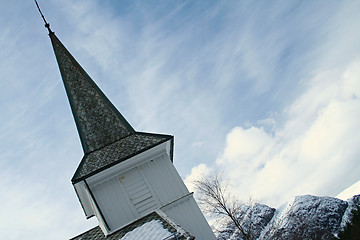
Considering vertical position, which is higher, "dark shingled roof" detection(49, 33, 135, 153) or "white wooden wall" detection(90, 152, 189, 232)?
"dark shingled roof" detection(49, 33, 135, 153)

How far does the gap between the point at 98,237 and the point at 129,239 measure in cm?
262

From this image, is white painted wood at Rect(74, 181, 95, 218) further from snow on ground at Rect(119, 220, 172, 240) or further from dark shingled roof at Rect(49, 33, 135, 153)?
snow on ground at Rect(119, 220, 172, 240)

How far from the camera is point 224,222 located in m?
20.5

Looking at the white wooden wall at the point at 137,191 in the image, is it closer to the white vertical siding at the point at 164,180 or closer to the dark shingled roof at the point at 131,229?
the white vertical siding at the point at 164,180

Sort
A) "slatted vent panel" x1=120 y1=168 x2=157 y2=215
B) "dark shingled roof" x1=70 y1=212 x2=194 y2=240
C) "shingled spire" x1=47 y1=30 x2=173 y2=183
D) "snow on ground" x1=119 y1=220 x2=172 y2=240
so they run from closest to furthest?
"dark shingled roof" x1=70 y1=212 x2=194 y2=240 → "snow on ground" x1=119 y1=220 x2=172 y2=240 → "slatted vent panel" x1=120 y1=168 x2=157 y2=215 → "shingled spire" x1=47 y1=30 x2=173 y2=183

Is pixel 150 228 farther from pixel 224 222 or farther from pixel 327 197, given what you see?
pixel 327 197

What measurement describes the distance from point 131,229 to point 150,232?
1215 mm

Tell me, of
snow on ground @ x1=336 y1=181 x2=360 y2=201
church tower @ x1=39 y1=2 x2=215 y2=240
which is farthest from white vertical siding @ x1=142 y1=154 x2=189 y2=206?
snow on ground @ x1=336 y1=181 x2=360 y2=201

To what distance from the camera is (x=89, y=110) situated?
13.9m

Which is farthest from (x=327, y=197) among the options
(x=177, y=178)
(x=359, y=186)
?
(x=177, y=178)

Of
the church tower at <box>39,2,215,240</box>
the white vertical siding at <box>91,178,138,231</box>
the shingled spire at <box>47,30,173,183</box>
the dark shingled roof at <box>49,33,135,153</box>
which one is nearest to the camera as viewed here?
the church tower at <box>39,2,215,240</box>

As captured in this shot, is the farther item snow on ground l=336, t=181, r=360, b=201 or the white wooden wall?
snow on ground l=336, t=181, r=360, b=201

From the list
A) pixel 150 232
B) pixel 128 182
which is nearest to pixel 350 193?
pixel 128 182

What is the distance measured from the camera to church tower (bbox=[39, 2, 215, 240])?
10695 mm
